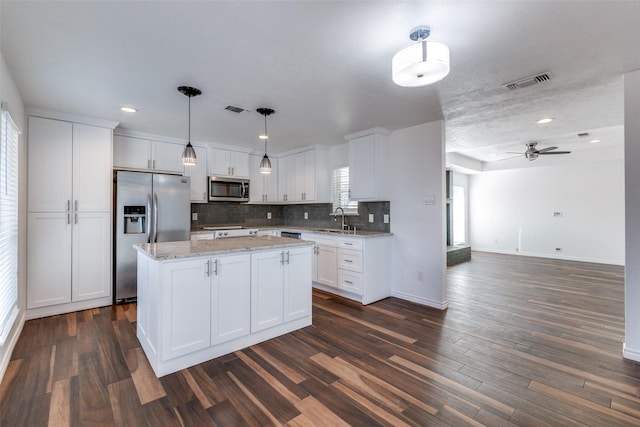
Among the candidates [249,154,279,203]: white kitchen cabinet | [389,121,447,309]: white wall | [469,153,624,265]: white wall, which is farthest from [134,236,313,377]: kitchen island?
[469,153,624,265]: white wall

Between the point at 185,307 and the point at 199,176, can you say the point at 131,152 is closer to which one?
the point at 199,176

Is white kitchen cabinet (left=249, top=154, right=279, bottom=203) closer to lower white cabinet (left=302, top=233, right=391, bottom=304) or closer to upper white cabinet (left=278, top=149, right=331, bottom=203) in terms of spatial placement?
upper white cabinet (left=278, top=149, right=331, bottom=203)

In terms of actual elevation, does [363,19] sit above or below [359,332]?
above

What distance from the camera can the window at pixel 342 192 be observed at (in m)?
4.92

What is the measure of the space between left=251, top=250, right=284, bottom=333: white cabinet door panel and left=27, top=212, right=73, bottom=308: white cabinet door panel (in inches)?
96.8

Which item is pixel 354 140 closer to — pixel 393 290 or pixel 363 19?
pixel 393 290

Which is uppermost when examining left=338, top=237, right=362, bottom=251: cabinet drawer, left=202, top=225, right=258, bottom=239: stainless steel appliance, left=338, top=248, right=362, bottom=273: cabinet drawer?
left=202, top=225, right=258, bottom=239: stainless steel appliance

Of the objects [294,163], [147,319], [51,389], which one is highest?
[294,163]

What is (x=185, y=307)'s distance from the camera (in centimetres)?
223

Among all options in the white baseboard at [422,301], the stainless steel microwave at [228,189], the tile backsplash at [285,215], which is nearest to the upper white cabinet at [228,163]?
the stainless steel microwave at [228,189]

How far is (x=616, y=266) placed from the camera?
609cm

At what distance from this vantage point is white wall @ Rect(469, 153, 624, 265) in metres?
6.41

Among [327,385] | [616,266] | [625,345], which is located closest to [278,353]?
[327,385]

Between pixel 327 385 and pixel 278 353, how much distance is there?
1.98 ft
